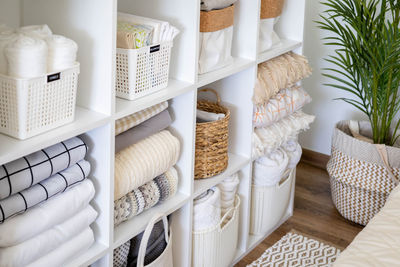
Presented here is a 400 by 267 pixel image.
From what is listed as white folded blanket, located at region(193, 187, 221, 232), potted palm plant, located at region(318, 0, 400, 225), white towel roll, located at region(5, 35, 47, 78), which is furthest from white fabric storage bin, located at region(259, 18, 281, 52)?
white towel roll, located at region(5, 35, 47, 78)

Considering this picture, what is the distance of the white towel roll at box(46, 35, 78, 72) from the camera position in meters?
1.47

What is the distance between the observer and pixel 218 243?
7.40 feet

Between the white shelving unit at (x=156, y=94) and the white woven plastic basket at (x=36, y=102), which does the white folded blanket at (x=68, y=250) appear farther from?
the white woven plastic basket at (x=36, y=102)

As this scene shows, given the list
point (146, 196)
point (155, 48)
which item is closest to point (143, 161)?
point (146, 196)

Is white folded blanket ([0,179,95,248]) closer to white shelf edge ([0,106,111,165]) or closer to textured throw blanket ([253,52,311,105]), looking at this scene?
white shelf edge ([0,106,111,165])

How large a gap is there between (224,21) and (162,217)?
67 centimetres

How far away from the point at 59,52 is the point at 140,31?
31 cm

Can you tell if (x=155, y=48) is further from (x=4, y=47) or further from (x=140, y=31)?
(x=4, y=47)

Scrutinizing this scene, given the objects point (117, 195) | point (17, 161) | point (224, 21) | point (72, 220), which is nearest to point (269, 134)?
point (224, 21)

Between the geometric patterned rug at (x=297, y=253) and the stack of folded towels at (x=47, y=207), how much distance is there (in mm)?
1009

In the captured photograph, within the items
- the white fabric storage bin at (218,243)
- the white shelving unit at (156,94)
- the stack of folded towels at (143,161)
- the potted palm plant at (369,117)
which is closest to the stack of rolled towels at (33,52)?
the white shelving unit at (156,94)

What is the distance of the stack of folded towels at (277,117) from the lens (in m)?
2.36

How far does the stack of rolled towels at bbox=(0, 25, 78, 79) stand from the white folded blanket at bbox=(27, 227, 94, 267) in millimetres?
473

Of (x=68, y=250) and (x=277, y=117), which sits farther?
(x=277, y=117)
